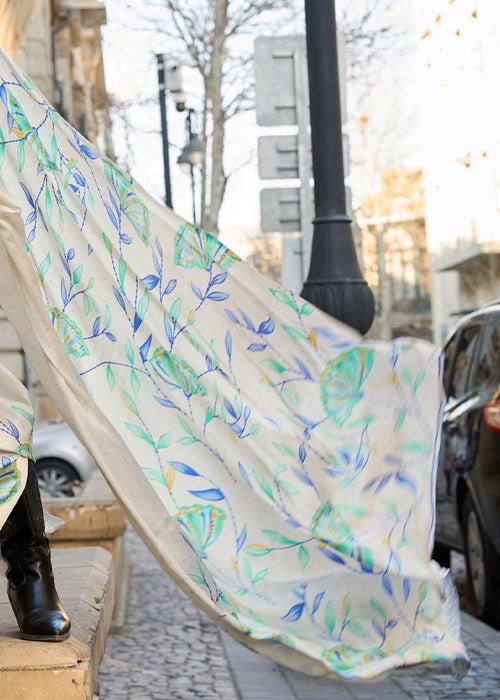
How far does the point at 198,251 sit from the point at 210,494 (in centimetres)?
84

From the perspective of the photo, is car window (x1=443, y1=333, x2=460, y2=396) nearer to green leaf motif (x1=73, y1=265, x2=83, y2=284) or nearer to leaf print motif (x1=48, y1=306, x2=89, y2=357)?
green leaf motif (x1=73, y1=265, x2=83, y2=284)

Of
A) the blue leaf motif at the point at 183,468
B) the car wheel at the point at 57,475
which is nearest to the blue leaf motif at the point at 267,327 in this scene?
the blue leaf motif at the point at 183,468

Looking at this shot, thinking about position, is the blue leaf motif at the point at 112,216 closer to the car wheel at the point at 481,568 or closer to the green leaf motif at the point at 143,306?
the green leaf motif at the point at 143,306

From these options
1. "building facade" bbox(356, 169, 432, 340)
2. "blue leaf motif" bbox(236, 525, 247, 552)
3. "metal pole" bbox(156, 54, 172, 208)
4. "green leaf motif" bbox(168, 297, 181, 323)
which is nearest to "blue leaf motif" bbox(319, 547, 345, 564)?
"blue leaf motif" bbox(236, 525, 247, 552)

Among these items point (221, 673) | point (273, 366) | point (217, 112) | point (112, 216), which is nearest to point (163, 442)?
point (273, 366)

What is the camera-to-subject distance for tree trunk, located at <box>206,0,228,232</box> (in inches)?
1089

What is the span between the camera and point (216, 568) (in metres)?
3.97

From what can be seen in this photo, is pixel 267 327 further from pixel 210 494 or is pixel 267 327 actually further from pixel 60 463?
pixel 60 463

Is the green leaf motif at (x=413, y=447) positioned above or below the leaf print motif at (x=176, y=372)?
below

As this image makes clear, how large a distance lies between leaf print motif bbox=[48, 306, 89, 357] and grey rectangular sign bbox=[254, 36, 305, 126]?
17.4 feet

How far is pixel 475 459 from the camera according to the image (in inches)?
335

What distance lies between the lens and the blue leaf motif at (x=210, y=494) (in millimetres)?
4062

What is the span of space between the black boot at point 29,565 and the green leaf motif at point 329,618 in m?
0.70

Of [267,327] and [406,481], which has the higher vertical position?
[267,327]
